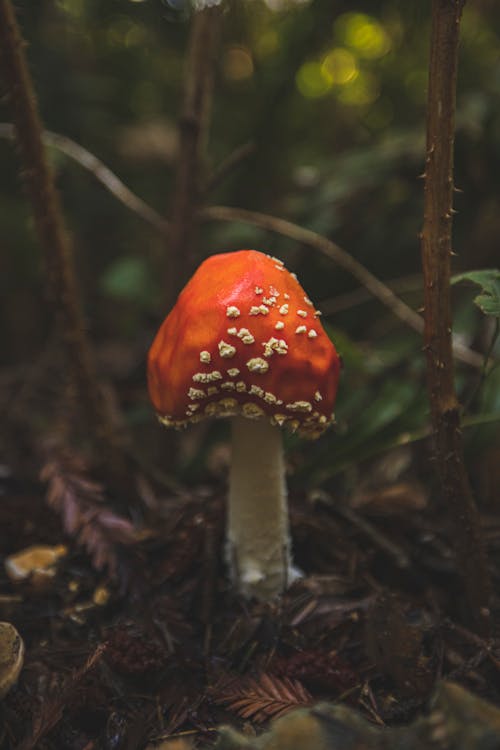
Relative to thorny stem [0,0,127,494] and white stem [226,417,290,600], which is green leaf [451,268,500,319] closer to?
white stem [226,417,290,600]

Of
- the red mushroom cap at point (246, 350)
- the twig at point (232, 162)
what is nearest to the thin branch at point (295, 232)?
the twig at point (232, 162)

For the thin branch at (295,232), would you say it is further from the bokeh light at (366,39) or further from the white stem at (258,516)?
the bokeh light at (366,39)

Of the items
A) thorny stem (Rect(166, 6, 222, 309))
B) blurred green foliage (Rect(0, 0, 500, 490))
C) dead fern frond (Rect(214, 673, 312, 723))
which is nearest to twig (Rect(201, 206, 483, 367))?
blurred green foliage (Rect(0, 0, 500, 490))

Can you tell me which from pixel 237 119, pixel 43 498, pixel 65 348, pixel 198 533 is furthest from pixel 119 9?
pixel 198 533

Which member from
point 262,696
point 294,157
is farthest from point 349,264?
point 294,157

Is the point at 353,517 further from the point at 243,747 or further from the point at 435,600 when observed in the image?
the point at 243,747
